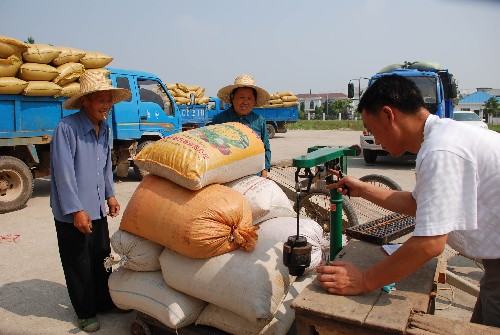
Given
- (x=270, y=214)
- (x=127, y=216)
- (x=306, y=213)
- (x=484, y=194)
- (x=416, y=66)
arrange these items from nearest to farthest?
(x=484, y=194) < (x=127, y=216) < (x=270, y=214) < (x=306, y=213) < (x=416, y=66)

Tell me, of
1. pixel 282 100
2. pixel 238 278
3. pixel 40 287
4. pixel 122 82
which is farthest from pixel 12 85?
pixel 282 100

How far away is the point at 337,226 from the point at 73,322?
2076 mm

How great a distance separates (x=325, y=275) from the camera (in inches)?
68.2

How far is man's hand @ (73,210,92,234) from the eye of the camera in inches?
114

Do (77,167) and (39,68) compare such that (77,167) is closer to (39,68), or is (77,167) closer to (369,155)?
(39,68)

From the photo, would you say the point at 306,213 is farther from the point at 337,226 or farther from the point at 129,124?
the point at 129,124

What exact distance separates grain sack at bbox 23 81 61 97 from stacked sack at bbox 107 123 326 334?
450cm

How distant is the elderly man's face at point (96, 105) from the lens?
3074 millimetres

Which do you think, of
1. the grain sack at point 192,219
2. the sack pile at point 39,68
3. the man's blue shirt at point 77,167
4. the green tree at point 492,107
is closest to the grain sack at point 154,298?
the grain sack at point 192,219

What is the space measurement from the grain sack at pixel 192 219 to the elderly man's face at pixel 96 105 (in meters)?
0.77

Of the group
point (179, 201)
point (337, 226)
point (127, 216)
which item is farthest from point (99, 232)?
point (337, 226)

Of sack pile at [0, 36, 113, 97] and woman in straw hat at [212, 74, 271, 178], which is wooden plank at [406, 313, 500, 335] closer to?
woman in straw hat at [212, 74, 271, 178]

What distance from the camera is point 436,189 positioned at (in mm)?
1401

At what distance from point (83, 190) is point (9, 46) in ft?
13.7
